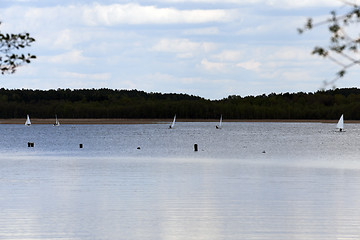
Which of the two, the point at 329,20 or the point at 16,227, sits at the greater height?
the point at 329,20

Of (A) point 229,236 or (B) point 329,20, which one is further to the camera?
(A) point 229,236

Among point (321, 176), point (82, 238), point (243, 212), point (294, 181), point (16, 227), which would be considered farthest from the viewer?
point (321, 176)

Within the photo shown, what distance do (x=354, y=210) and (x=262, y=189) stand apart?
6.23 m

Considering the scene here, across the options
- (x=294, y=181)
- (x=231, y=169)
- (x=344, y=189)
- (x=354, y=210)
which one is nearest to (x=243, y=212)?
(x=354, y=210)

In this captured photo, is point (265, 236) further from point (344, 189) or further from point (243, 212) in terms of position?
point (344, 189)

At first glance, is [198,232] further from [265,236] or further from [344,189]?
[344,189]

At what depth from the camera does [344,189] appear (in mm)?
23438

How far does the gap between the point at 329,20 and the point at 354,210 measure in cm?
1260

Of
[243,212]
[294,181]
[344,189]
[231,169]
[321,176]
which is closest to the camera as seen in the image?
[243,212]

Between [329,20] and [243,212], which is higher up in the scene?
[329,20]

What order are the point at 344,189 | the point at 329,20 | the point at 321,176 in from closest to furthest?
the point at 329,20, the point at 344,189, the point at 321,176

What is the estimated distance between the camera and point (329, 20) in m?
5.88

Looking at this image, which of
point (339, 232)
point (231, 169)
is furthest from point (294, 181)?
point (339, 232)

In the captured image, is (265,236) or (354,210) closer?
(265,236)
